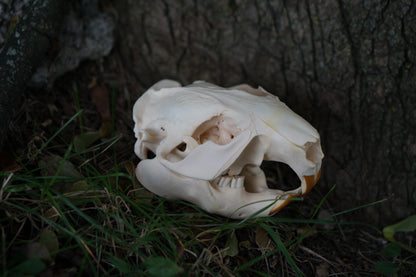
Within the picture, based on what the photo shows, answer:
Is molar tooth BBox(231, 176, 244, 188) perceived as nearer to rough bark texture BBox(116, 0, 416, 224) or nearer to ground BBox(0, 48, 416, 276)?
ground BBox(0, 48, 416, 276)

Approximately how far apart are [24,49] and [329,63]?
72.6 inches

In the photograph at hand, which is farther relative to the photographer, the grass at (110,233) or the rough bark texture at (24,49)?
the rough bark texture at (24,49)

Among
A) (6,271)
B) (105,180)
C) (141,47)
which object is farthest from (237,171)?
(141,47)

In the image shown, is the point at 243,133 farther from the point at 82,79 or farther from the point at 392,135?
the point at 82,79

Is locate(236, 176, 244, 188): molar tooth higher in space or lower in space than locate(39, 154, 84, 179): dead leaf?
lower

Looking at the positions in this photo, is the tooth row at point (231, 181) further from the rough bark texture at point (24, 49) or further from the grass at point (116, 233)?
the rough bark texture at point (24, 49)

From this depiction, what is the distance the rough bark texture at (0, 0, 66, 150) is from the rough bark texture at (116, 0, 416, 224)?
640 millimetres

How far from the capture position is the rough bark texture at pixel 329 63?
1.98m

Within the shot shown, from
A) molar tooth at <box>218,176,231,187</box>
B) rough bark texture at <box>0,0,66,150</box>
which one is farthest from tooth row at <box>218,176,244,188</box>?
rough bark texture at <box>0,0,66,150</box>

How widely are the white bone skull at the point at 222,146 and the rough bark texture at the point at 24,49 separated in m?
0.69

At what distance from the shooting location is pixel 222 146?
1688 millimetres

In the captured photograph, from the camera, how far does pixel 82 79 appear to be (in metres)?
2.58

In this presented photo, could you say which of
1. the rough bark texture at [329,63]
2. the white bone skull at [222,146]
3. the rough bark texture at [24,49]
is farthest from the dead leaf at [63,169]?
the rough bark texture at [329,63]

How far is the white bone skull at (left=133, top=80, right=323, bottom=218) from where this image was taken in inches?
65.8
